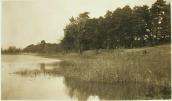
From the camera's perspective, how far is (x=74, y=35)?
2.66m

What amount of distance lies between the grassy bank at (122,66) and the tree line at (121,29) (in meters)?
0.06

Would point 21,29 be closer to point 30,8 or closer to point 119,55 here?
point 30,8

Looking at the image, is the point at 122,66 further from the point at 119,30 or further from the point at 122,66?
the point at 119,30

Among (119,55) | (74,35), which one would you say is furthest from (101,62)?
(74,35)

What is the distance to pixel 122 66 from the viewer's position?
8.91 ft

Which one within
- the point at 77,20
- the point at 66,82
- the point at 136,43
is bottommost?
the point at 66,82

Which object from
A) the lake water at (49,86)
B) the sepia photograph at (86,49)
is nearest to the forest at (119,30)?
the sepia photograph at (86,49)

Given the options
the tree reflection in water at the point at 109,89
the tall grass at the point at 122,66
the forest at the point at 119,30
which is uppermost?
the forest at the point at 119,30

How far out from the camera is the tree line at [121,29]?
8.78 feet

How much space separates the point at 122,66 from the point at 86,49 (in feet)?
1.17

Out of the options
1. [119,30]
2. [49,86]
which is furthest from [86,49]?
[49,86]

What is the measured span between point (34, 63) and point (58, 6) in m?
0.54

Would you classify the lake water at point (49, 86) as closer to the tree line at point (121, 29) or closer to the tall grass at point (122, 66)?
the tall grass at point (122, 66)

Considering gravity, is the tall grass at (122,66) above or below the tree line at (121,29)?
below
